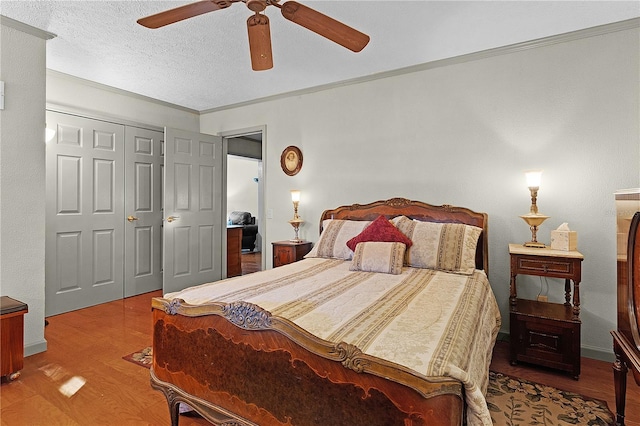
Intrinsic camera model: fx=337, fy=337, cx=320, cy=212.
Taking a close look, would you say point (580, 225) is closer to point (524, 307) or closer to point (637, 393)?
point (524, 307)

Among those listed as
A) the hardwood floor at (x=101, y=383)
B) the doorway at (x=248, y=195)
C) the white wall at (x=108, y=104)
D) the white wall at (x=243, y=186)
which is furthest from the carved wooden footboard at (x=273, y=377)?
the white wall at (x=243, y=186)

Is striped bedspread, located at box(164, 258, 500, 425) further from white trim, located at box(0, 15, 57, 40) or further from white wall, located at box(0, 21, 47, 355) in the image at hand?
white trim, located at box(0, 15, 57, 40)

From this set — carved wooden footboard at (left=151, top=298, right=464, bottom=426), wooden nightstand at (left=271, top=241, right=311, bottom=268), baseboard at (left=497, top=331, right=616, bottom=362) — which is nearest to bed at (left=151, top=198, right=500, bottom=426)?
carved wooden footboard at (left=151, top=298, right=464, bottom=426)

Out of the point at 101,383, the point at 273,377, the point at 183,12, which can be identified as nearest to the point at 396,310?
the point at 273,377

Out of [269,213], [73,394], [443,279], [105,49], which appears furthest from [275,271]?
[105,49]

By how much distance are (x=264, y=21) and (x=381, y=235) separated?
5.92 feet

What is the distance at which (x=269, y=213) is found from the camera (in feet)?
14.4

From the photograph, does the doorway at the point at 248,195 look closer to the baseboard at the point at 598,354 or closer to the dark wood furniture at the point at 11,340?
A: the dark wood furniture at the point at 11,340

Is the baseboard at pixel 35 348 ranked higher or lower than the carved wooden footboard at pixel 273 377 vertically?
lower

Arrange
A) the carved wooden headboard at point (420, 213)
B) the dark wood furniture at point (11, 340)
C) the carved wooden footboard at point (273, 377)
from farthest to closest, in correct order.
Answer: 1. the carved wooden headboard at point (420, 213)
2. the dark wood furniture at point (11, 340)
3. the carved wooden footboard at point (273, 377)

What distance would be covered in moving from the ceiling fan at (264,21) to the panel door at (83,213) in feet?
8.35

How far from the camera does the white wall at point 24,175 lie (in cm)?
254

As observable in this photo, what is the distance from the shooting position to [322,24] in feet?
5.92

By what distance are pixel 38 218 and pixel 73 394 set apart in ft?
4.79
